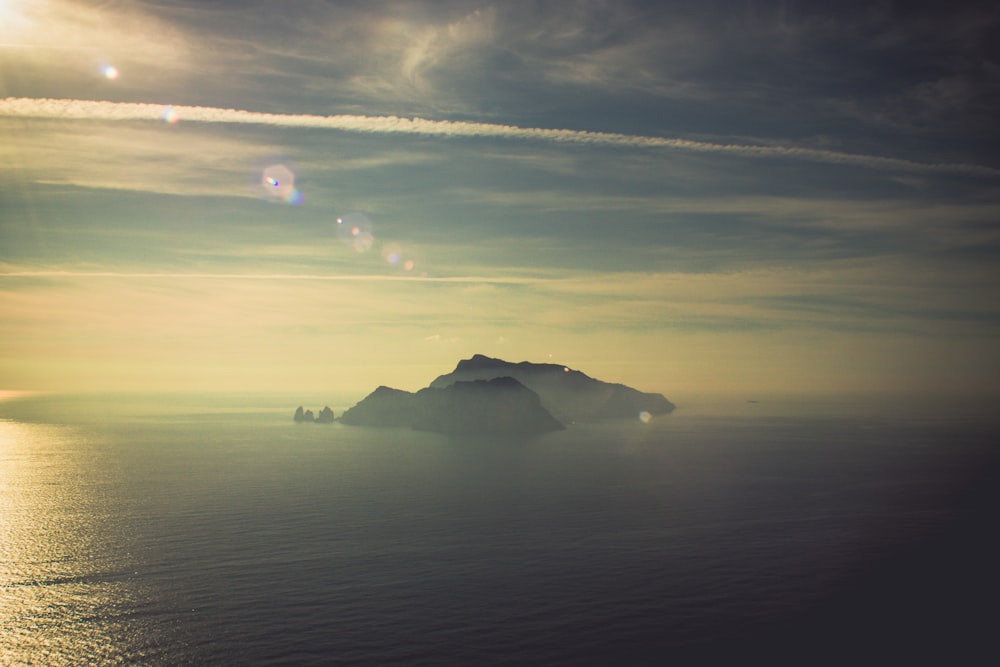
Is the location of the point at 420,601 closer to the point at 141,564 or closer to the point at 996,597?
the point at 141,564

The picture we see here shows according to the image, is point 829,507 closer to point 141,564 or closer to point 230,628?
point 230,628

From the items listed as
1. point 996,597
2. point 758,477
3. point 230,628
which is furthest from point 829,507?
point 230,628

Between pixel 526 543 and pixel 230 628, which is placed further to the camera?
pixel 526 543

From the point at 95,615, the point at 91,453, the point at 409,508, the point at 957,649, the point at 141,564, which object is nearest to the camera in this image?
the point at 957,649

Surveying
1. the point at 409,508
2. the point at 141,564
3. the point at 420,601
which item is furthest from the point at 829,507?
the point at 141,564

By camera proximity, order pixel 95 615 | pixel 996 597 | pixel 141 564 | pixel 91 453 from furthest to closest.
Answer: pixel 91 453 < pixel 141 564 < pixel 996 597 < pixel 95 615

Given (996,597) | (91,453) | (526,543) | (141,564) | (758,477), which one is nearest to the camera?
(996,597)
